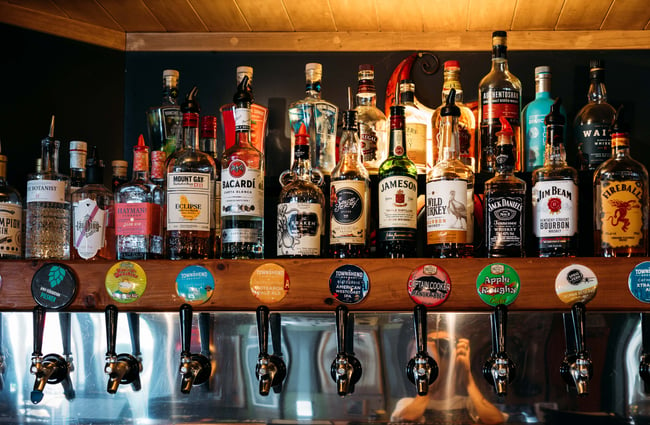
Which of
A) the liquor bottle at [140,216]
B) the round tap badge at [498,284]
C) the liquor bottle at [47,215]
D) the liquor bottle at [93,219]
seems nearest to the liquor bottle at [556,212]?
the round tap badge at [498,284]

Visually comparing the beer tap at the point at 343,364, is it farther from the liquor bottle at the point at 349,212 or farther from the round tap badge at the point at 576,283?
the round tap badge at the point at 576,283

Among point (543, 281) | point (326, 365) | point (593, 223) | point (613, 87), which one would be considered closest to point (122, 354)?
point (326, 365)

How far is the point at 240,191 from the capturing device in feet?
6.05

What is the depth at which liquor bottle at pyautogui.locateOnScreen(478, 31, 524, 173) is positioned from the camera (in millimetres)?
1954

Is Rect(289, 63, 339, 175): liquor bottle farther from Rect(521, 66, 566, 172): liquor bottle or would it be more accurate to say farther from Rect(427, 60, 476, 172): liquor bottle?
Rect(521, 66, 566, 172): liquor bottle

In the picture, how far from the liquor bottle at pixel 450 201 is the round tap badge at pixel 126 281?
0.66m

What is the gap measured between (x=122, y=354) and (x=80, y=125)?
25.5 inches

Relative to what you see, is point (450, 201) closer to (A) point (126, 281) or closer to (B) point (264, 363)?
(B) point (264, 363)

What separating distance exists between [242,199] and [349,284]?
315 millimetres

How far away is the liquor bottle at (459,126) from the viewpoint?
2004 millimetres

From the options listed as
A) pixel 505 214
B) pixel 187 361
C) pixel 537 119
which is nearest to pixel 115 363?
pixel 187 361

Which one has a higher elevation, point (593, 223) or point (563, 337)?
point (593, 223)

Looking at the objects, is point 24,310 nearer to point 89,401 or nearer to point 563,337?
point 89,401

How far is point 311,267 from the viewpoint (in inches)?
70.2
